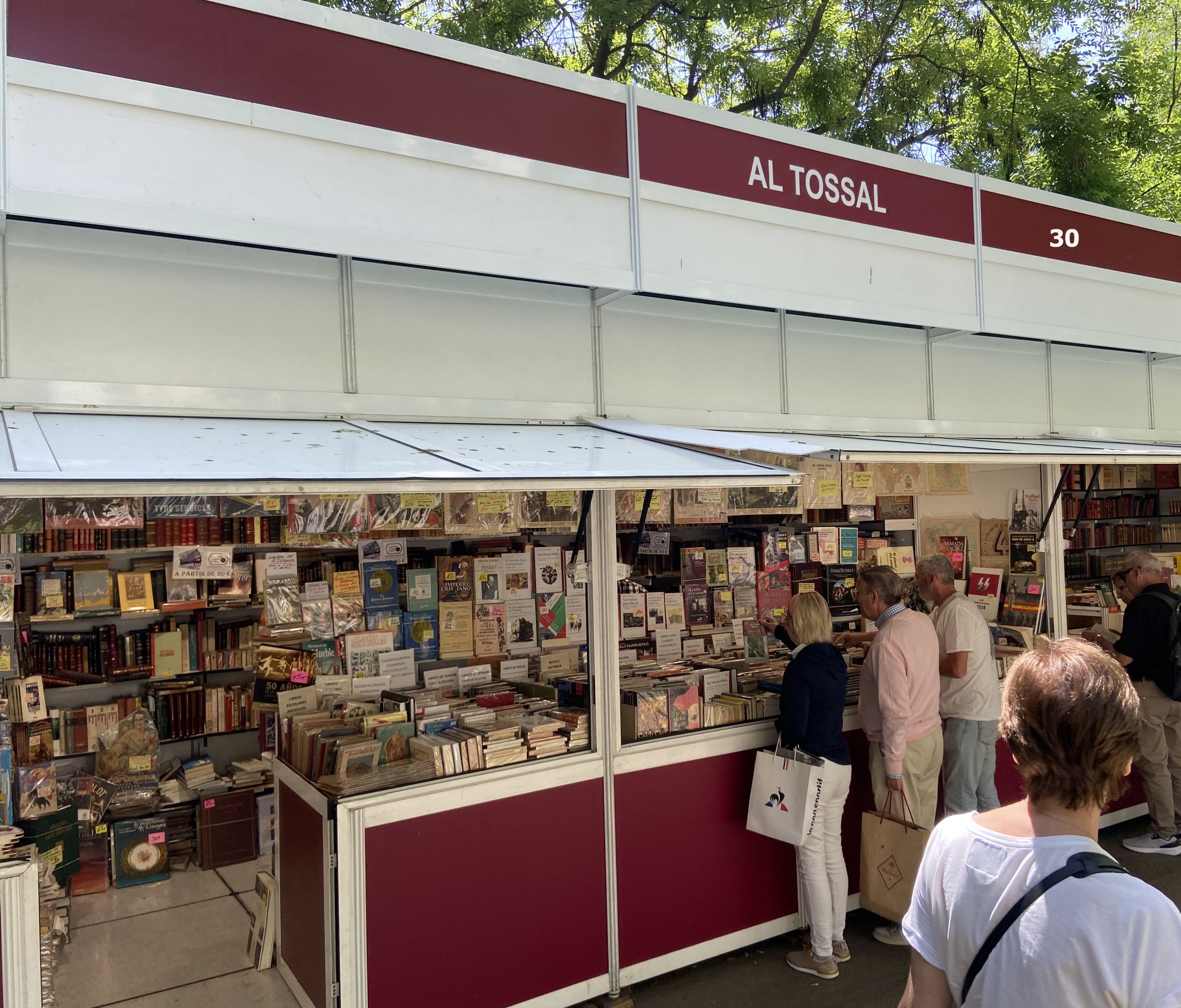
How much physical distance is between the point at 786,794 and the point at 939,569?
5.08ft

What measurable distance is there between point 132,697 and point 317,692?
1851 mm

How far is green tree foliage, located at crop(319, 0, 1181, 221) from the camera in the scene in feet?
31.5

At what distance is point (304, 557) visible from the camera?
5.87m

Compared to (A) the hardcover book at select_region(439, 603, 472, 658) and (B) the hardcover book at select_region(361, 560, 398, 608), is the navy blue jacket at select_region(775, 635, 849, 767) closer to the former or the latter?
(A) the hardcover book at select_region(439, 603, 472, 658)

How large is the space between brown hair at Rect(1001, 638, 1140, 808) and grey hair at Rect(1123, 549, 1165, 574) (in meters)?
4.53

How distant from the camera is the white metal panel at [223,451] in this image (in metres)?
2.46

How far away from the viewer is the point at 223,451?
282 cm

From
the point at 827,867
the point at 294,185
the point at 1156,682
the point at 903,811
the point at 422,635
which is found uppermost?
the point at 294,185

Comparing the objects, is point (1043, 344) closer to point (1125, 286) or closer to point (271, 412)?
point (1125, 286)

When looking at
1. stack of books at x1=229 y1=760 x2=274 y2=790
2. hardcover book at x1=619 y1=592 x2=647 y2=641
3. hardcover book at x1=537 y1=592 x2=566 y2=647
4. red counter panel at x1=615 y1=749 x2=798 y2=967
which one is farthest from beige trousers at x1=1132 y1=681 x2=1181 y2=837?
stack of books at x1=229 y1=760 x2=274 y2=790

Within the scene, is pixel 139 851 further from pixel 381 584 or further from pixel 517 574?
pixel 517 574

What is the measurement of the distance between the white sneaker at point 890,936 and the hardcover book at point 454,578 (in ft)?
10.0

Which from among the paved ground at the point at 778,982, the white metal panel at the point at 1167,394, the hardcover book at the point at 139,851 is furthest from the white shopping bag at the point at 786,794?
the white metal panel at the point at 1167,394

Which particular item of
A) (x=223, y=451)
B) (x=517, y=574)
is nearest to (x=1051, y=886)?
(x=223, y=451)
